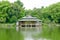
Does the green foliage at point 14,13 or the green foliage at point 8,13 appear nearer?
the green foliage at point 8,13

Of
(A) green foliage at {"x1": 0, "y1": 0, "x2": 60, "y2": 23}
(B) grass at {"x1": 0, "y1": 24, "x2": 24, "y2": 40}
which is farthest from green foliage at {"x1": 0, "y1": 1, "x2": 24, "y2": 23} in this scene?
(B) grass at {"x1": 0, "y1": 24, "x2": 24, "y2": 40}

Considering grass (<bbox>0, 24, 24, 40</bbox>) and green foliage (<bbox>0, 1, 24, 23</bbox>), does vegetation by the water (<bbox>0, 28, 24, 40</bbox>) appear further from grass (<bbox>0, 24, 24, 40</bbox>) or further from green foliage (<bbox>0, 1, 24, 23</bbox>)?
green foliage (<bbox>0, 1, 24, 23</bbox>)

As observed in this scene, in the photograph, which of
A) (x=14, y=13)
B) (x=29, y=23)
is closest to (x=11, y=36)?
(x=29, y=23)

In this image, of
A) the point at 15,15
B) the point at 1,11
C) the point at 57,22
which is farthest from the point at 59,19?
the point at 1,11

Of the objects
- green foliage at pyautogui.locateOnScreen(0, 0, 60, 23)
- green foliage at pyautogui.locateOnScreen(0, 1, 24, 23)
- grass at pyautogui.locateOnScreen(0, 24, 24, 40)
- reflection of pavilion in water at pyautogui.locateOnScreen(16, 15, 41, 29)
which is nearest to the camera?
grass at pyautogui.locateOnScreen(0, 24, 24, 40)

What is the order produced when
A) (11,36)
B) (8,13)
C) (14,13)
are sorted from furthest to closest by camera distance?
(14,13) → (8,13) → (11,36)

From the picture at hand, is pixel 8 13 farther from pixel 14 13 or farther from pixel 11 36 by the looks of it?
pixel 11 36

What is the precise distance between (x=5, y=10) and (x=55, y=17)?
10191 millimetres

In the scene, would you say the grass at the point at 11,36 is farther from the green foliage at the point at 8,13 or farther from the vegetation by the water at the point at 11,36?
the green foliage at the point at 8,13

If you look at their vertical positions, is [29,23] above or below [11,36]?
below

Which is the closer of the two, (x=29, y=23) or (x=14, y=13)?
(x=29, y=23)

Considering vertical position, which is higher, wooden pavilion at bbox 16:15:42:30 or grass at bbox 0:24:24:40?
grass at bbox 0:24:24:40

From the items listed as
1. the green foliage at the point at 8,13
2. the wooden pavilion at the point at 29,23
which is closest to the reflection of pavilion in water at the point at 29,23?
the wooden pavilion at the point at 29,23

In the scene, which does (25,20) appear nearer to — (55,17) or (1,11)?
(1,11)
